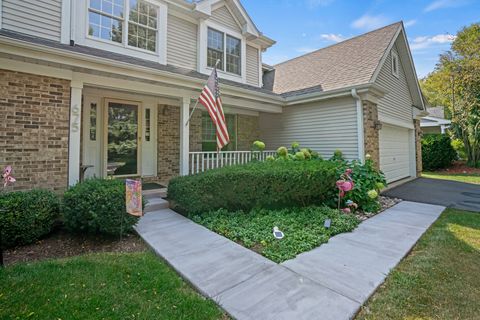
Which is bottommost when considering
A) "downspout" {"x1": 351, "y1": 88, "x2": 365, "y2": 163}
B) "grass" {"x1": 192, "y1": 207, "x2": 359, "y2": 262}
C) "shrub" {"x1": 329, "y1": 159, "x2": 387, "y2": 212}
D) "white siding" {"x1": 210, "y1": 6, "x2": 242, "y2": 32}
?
"grass" {"x1": 192, "y1": 207, "x2": 359, "y2": 262}

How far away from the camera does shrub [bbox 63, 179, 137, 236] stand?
387cm

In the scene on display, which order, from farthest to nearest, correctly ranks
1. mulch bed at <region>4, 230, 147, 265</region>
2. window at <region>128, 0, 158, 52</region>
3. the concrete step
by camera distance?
window at <region>128, 0, 158, 52</region>
the concrete step
mulch bed at <region>4, 230, 147, 265</region>

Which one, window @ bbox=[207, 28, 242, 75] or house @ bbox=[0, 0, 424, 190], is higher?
window @ bbox=[207, 28, 242, 75]

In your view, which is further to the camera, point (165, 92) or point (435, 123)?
point (435, 123)

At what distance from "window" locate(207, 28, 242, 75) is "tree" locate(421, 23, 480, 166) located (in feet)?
52.9

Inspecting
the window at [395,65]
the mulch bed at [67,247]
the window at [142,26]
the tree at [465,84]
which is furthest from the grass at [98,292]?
the tree at [465,84]

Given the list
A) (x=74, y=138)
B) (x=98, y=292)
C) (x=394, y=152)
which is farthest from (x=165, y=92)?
(x=394, y=152)

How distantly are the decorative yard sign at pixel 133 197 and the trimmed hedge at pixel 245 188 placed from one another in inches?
53.7

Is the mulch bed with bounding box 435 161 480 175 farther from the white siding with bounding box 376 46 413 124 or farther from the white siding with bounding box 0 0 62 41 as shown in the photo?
the white siding with bounding box 0 0 62 41

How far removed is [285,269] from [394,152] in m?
9.44

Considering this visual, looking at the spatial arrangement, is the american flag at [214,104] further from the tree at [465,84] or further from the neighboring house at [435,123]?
the neighboring house at [435,123]

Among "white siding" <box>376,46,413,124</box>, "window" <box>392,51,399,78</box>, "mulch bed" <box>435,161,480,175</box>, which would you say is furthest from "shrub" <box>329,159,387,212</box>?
"mulch bed" <box>435,161,480,175</box>

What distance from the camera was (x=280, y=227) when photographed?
4645 mm

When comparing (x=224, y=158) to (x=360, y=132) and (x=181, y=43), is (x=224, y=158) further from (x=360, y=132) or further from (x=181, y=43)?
(x=360, y=132)
